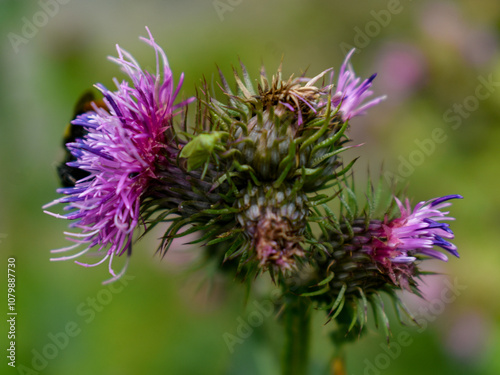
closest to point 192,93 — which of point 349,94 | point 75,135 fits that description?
point 75,135

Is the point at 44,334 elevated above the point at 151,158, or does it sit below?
below

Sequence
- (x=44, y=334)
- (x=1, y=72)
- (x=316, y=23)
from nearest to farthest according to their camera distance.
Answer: (x=44, y=334) < (x=1, y=72) < (x=316, y=23)

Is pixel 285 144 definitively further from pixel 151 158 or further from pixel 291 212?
pixel 151 158

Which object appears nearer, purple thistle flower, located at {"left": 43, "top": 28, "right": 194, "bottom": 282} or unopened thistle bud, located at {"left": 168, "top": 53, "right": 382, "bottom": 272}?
unopened thistle bud, located at {"left": 168, "top": 53, "right": 382, "bottom": 272}

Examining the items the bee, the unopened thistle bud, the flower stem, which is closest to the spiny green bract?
the unopened thistle bud

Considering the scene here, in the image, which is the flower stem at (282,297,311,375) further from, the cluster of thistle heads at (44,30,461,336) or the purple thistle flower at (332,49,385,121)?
the purple thistle flower at (332,49,385,121)

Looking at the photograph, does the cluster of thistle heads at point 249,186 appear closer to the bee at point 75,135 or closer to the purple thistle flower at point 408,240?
the purple thistle flower at point 408,240

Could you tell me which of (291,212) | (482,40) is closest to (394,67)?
(482,40)
